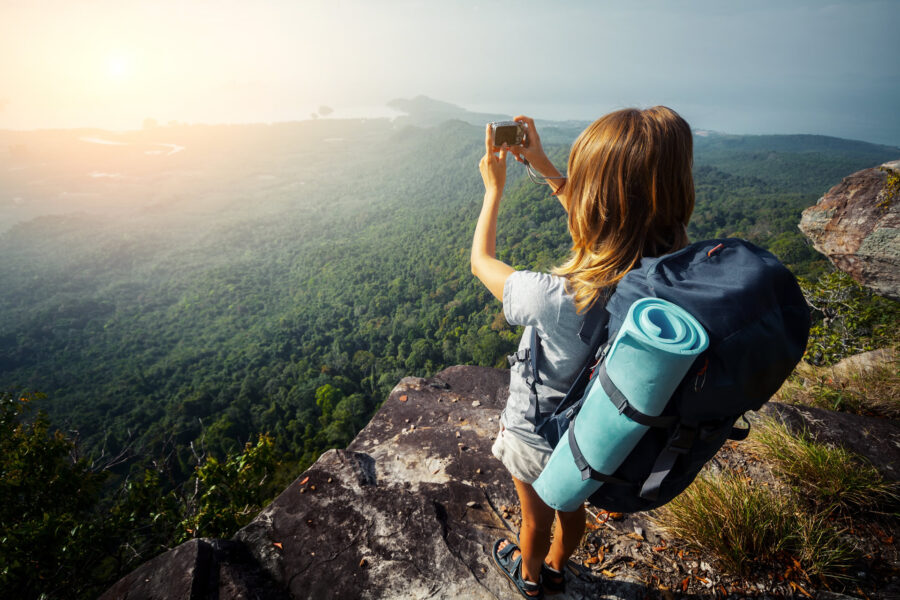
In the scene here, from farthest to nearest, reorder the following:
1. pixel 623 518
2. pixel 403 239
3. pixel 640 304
Result: 1. pixel 403 239
2. pixel 623 518
3. pixel 640 304

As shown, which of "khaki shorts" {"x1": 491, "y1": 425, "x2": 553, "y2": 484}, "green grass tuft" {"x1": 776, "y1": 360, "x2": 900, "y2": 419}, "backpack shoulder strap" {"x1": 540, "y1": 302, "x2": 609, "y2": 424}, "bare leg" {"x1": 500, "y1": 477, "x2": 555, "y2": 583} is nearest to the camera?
"backpack shoulder strap" {"x1": 540, "y1": 302, "x2": 609, "y2": 424}

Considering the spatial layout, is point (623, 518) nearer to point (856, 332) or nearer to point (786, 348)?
point (786, 348)

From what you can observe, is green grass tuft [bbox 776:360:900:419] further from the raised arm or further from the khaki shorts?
the raised arm

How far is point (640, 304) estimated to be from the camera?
0.95 meters

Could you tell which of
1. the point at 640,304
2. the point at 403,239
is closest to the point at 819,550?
the point at 640,304

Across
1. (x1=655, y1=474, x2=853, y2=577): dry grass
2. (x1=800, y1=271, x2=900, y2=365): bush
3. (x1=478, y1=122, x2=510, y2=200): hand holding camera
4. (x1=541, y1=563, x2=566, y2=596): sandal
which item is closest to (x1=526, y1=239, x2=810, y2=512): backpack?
(x1=478, y1=122, x2=510, y2=200): hand holding camera

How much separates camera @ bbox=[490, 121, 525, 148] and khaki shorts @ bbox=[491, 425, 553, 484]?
1279 millimetres

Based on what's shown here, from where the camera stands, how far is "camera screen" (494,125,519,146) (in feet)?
5.59

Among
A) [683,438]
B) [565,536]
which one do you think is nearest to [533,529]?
[565,536]

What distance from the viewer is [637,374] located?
36.8 inches

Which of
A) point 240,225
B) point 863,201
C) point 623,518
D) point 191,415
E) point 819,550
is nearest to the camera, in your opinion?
point 819,550

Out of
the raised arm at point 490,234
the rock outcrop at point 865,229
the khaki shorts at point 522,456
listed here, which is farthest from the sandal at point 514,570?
the rock outcrop at point 865,229

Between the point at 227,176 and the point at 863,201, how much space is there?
7573 inches

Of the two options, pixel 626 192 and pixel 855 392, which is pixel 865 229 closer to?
pixel 855 392
